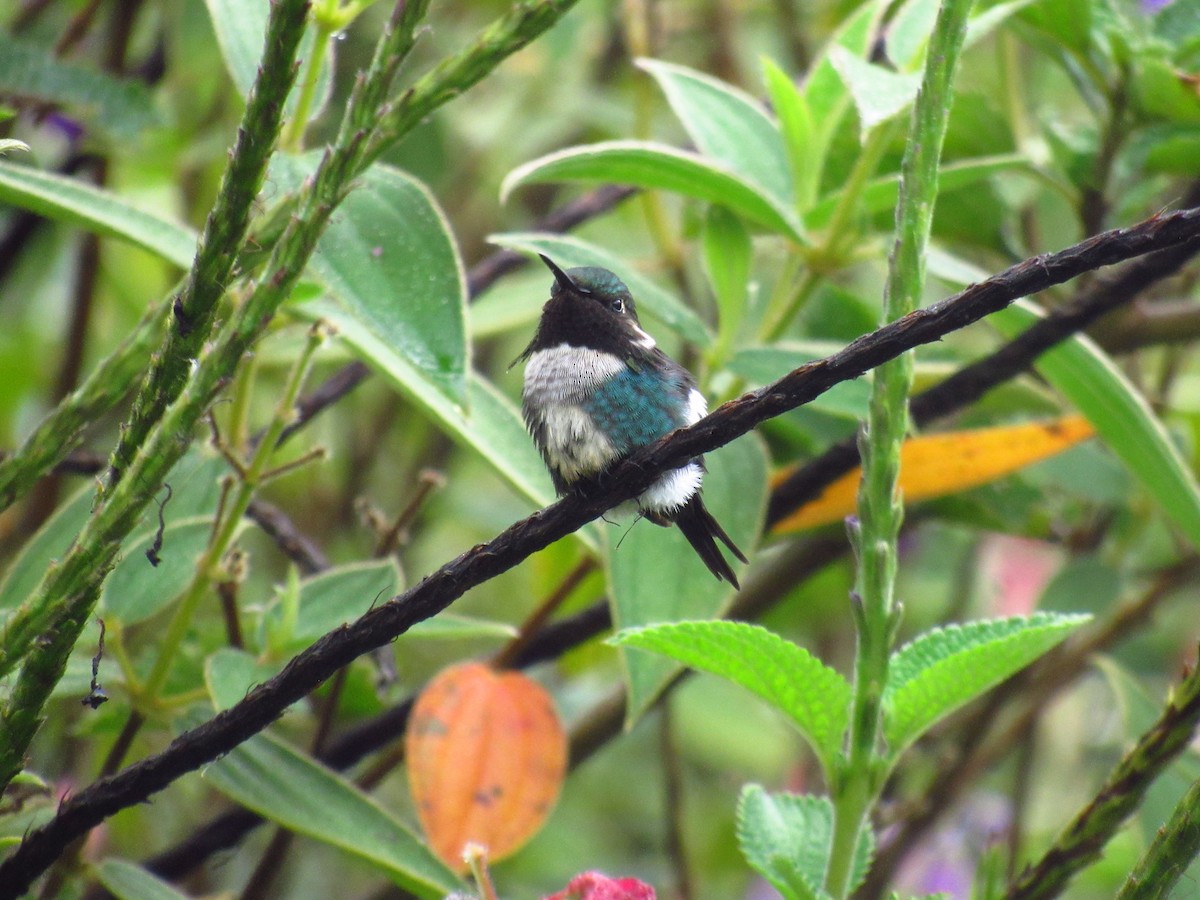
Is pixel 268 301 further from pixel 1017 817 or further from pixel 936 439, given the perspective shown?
pixel 1017 817

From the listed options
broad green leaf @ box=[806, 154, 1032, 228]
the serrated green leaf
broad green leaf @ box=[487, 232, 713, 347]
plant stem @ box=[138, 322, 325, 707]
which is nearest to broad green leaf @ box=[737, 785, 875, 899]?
the serrated green leaf

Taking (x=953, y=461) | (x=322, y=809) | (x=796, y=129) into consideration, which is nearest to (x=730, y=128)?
(x=796, y=129)

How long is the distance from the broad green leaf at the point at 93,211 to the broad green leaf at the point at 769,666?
0.83 metres

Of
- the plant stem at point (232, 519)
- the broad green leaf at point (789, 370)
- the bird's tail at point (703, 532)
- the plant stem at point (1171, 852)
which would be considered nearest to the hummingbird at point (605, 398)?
the bird's tail at point (703, 532)

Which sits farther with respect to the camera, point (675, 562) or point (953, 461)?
point (953, 461)

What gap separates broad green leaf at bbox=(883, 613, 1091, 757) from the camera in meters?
1.13

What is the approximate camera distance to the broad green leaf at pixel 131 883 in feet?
4.64

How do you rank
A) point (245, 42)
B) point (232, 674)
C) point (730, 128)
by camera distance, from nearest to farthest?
point (232, 674) → point (245, 42) → point (730, 128)

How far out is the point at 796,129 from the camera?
6.59 feet

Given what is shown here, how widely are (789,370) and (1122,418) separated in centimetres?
47

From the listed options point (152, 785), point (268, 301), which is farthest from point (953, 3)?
point (152, 785)

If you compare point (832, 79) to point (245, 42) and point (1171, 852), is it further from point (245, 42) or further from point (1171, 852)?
point (1171, 852)

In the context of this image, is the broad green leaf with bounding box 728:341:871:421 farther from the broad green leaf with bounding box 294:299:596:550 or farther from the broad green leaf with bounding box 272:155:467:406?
the broad green leaf with bounding box 272:155:467:406

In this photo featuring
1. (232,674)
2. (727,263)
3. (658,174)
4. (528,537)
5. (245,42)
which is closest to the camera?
(528,537)
